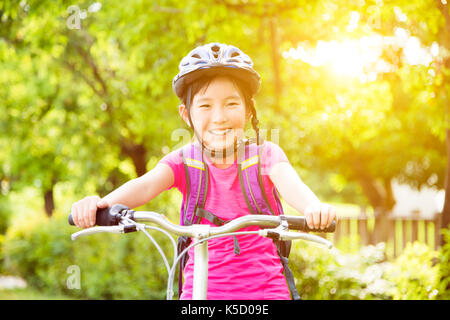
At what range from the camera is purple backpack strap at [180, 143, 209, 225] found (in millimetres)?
2494

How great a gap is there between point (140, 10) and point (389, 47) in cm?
302

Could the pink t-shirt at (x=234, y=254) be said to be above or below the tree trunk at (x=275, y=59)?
below

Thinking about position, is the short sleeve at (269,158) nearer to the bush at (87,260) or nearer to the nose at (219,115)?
the nose at (219,115)

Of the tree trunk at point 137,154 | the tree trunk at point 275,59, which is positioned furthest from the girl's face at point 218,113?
the tree trunk at point 137,154

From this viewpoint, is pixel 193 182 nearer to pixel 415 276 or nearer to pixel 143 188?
pixel 143 188

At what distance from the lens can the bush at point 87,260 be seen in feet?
23.6

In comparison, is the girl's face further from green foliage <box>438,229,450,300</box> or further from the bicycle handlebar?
green foliage <box>438,229,450,300</box>

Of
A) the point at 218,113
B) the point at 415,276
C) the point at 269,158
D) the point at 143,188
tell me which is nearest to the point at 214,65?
the point at 218,113

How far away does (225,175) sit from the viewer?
259 centimetres

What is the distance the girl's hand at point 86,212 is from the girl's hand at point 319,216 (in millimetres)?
852

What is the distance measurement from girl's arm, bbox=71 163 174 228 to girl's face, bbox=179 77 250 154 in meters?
0.28

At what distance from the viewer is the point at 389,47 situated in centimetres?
538

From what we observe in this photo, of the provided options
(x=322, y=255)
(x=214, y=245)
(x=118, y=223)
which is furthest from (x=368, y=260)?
(x=118, y=223)

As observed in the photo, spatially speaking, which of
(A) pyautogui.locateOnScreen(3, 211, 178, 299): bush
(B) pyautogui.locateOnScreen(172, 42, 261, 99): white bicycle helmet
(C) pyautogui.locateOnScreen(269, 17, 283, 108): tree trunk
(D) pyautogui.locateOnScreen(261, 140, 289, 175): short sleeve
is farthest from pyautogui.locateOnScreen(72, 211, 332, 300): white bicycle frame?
(C) pyautogui.locateOnScreen(269, 17, 283, 108): tree trunk
